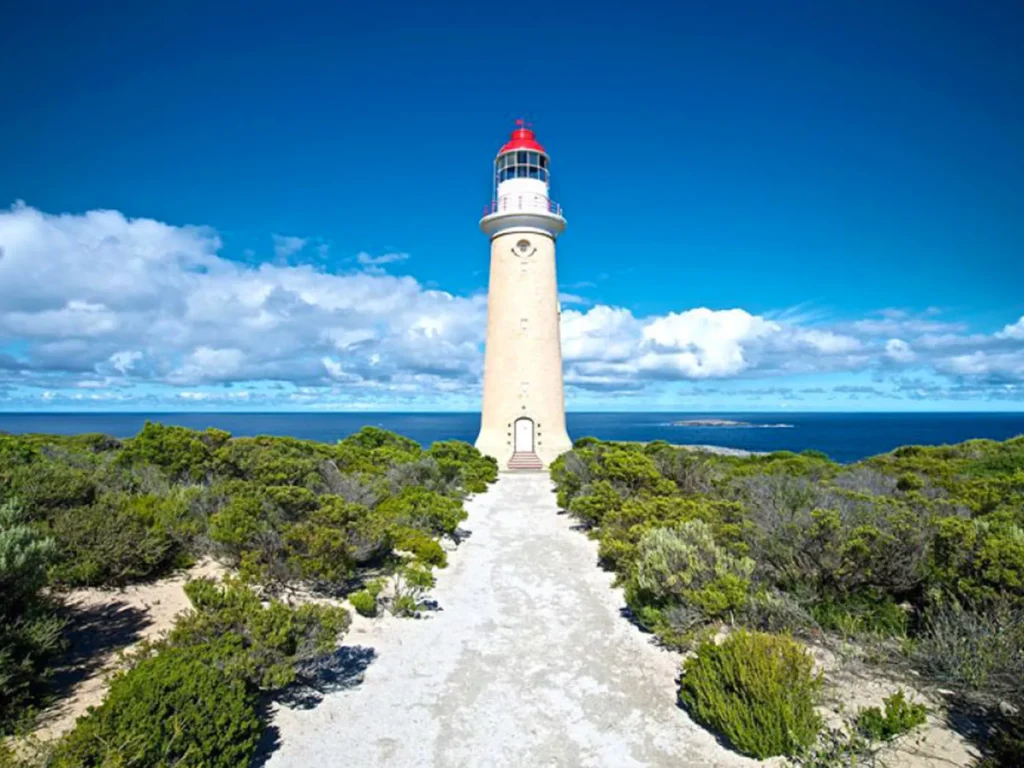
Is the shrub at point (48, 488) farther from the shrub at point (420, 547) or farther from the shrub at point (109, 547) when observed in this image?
the shrub at point (420, 547)

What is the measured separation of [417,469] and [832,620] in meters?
11.3

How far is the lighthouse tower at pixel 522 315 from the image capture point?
67.6ft

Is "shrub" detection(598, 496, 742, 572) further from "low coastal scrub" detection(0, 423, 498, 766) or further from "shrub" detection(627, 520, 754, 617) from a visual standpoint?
"low coastal scrub" detection(0, 423, 498, 766)

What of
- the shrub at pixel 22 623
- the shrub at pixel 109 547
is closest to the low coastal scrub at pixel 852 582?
the shrub at pixel 22 623

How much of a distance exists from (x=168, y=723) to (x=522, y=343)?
1758 cm

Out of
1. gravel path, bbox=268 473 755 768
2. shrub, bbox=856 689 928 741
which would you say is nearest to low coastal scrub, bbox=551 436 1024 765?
shrub, bbox=856 689 928 741

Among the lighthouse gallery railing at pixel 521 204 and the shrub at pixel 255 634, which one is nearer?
the shrub at pixel 255 634

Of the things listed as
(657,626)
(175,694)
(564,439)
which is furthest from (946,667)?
(564,439)

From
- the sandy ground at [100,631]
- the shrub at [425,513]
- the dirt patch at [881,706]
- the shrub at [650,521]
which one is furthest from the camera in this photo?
the shrub at [425,513]

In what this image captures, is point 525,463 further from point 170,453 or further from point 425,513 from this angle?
point 170,453

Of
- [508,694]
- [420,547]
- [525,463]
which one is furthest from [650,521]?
[525,463]

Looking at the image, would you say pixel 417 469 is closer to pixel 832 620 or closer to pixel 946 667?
pixel 832 620

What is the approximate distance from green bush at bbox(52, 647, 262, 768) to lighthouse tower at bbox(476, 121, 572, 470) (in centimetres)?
1674

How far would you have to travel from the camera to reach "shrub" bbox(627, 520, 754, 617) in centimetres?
644
